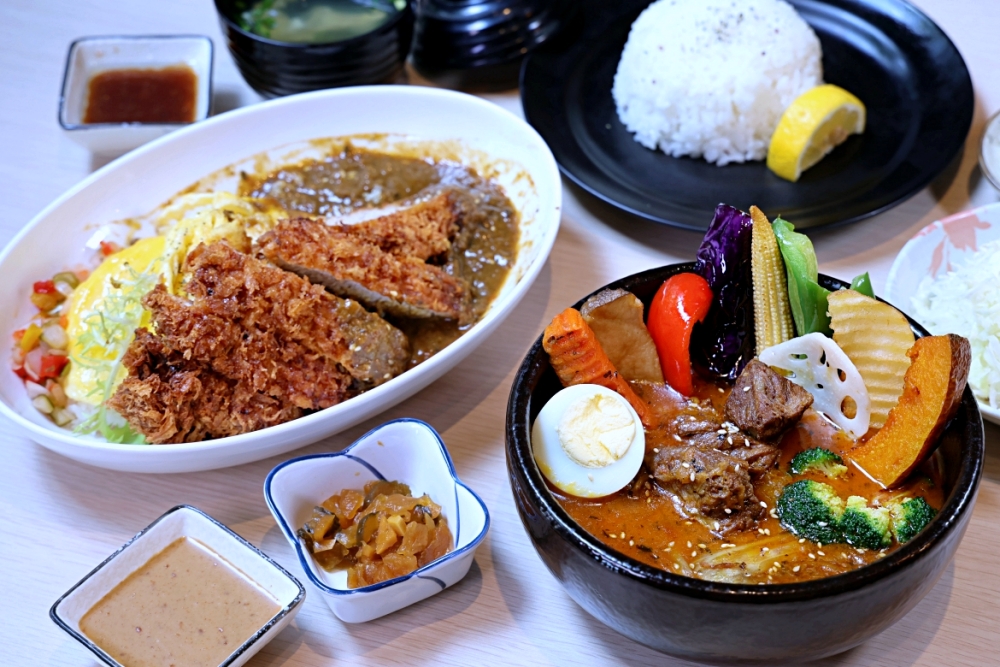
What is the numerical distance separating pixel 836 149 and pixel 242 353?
1869 mm

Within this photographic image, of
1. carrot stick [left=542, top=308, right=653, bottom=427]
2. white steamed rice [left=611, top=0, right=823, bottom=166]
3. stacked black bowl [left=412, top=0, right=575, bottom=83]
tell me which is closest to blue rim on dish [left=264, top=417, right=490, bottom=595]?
carrot stick [left=542, top=308, right=653, bottom=427]


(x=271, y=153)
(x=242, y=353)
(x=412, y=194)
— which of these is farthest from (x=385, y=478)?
(x=271, y=153)

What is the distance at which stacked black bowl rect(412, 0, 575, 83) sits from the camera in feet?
9.71

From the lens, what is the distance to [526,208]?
248 centimetres

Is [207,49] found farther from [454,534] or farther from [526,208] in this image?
[454,534]

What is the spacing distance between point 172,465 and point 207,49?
5.90 ft

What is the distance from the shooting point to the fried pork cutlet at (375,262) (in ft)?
6.78

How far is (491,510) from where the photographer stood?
1.93 meters

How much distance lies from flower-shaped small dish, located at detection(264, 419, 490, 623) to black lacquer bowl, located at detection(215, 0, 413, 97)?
1565mm

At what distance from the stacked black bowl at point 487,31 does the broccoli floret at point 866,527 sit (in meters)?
2.11

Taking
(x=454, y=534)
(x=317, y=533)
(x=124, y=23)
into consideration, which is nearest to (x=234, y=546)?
(x=317, y=533)

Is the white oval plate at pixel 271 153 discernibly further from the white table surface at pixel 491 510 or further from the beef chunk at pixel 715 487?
the beef chunk at pixel 715 487

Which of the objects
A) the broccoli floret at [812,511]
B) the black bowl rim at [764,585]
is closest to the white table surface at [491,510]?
the broccoli floret at [812,511]

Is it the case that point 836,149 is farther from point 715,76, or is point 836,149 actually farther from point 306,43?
point 306,43
